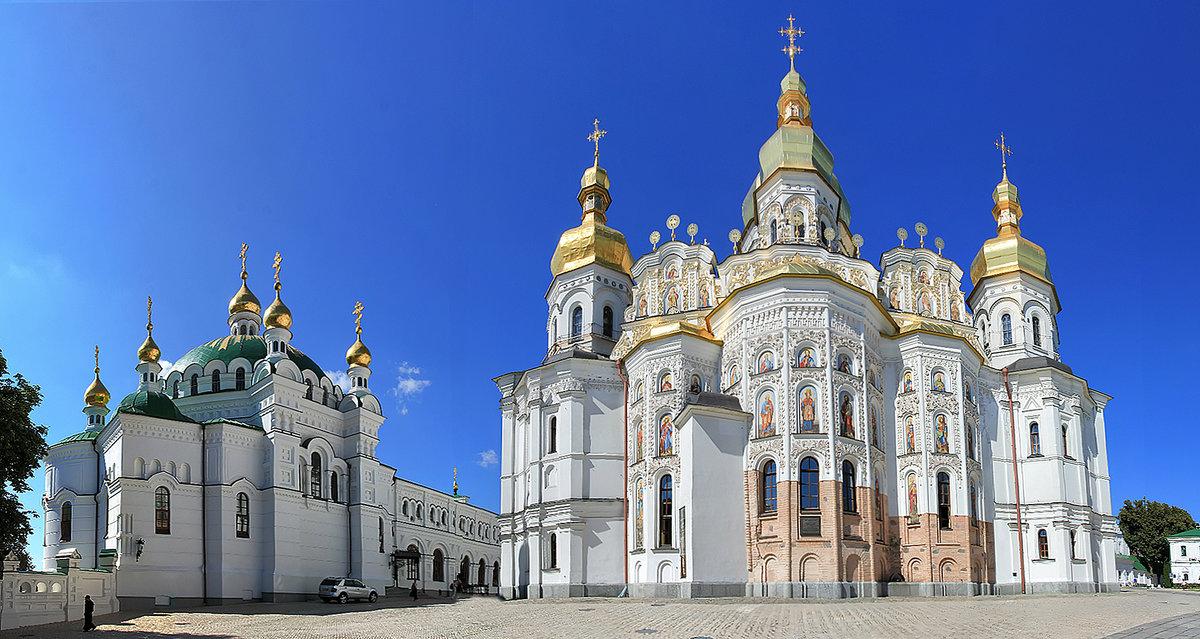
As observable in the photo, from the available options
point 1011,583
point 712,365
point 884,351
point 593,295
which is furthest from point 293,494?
point 1011,583

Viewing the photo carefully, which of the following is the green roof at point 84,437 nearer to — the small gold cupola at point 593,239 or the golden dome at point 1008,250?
the small gold cupola at point 593,239

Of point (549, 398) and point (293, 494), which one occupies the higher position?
point (549, 398)

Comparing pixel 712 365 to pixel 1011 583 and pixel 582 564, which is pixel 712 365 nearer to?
pixel 582 564

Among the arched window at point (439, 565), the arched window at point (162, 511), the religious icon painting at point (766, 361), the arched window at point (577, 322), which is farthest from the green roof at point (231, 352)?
the religious icon painting at point (766, 361)

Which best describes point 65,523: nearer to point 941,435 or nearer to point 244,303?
point 244,303

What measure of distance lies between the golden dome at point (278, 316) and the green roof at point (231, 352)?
3.52 ft

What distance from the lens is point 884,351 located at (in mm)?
32938

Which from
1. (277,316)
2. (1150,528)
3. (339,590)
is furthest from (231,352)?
(1150,528)

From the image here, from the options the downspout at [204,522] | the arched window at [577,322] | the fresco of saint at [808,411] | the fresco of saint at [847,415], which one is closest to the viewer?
the fresco of saint at [808,411]

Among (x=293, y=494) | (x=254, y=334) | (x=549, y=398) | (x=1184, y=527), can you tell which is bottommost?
(x=1184, y=527)

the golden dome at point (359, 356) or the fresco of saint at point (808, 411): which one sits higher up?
the golden dome at point (359, 356)

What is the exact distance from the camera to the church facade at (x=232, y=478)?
109 feet

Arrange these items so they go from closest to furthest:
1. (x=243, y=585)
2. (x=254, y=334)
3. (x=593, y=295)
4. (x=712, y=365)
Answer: (x=712, y=365)
(x=243, y=585)
(x=593, y=295)
(x=254, y=334)

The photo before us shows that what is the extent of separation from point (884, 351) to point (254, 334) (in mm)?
26995
